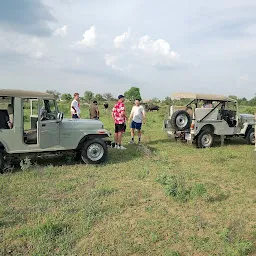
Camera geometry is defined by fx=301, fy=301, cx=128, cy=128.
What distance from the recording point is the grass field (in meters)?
3.75

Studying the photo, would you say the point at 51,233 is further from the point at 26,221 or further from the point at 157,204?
the point at 157,204

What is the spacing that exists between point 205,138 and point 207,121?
587mm

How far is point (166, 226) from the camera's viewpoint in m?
4.25

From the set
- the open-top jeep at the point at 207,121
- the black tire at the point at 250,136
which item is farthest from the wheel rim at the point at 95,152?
the black tire at the point at 250,136

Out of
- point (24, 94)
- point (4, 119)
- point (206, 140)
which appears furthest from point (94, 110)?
point (4, 119)

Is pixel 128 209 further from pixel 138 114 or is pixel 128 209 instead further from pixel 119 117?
pixel 138 114

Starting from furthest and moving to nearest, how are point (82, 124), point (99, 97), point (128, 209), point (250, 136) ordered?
point (99, 97), point (250, 136), point (82, 124), point (128, 209)

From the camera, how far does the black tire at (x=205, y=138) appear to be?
10.1 meters

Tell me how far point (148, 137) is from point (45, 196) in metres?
7.48

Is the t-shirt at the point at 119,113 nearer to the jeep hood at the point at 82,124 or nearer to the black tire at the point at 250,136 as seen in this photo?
the jeep hood at the point at 82,124

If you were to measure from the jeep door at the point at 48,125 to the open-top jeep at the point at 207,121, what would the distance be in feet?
14.6

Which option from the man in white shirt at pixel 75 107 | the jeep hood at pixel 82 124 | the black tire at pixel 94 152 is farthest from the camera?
the man in white shirt at pixel 75 107

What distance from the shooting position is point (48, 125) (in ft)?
23.1

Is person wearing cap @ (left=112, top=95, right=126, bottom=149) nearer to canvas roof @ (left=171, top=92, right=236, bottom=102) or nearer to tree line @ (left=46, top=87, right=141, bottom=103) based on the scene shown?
canvas roof @ (left=171, top=92, right=236, bottom=102)
